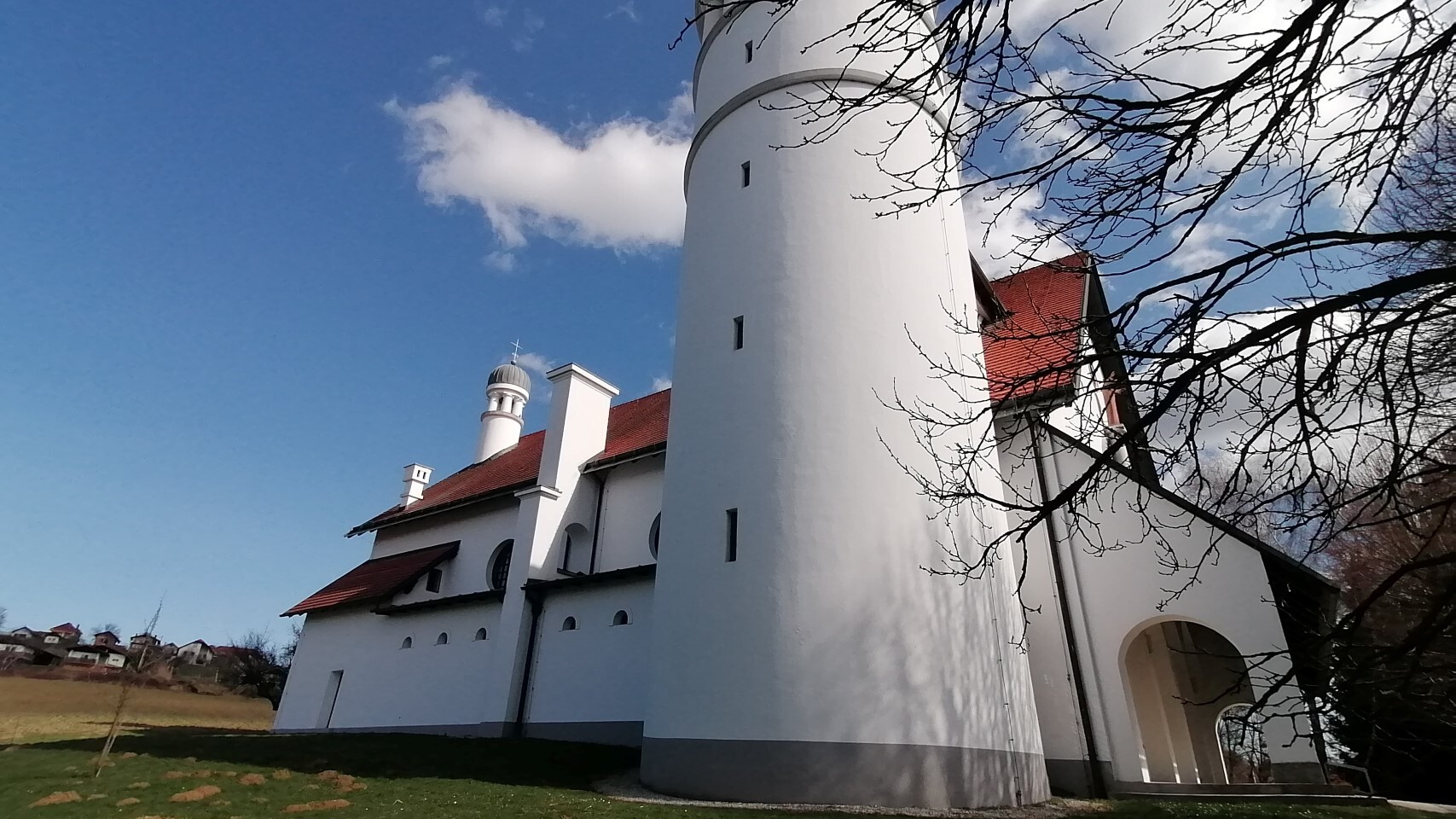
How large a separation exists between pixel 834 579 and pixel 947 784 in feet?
8.63

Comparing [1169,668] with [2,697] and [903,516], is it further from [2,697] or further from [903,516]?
[2,697]

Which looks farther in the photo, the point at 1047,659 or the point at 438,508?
the point at 438,508

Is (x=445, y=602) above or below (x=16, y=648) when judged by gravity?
below

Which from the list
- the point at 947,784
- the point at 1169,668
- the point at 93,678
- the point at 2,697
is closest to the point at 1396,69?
the point at 947,784

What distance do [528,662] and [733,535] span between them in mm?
7128

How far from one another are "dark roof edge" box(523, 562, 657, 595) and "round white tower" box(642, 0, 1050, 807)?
9.73 feet

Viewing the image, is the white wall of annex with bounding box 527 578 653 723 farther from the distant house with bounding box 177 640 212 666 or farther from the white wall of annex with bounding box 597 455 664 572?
the distant house with bounding box 177 640 212 666

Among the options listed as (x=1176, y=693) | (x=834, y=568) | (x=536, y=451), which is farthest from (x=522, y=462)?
(x=1176, y=693)

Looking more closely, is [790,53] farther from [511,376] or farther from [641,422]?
[511,376]

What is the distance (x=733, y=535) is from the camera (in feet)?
34.5

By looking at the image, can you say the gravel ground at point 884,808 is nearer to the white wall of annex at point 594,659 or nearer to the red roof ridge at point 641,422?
the white wall of annex at point 594,659

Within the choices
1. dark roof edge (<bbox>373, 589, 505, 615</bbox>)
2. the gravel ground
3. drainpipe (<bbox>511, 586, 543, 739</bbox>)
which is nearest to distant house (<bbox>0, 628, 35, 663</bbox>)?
dark roof edge (<bbox>373, 589, 505, 615</bbox>)

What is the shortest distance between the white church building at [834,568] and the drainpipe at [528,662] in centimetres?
5

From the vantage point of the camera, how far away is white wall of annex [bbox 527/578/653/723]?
1369cm
